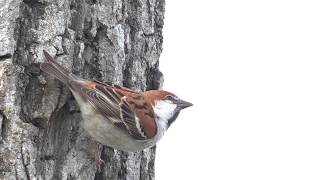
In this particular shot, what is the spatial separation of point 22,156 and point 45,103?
1.21ft

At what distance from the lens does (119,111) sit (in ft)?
13.6

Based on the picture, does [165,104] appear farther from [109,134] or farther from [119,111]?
[109,134]

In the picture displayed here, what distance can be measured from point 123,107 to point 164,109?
567 millimetres

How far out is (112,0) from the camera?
3871 millimetres

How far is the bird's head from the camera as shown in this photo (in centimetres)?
435

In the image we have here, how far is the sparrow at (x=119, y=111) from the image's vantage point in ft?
12.5

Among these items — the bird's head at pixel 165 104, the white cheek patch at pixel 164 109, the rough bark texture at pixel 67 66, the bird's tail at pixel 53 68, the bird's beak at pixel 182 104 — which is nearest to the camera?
the rough bark texture at pixel 67 66

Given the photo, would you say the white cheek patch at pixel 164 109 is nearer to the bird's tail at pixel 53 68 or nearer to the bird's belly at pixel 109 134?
the bird's belly at pixel 109 134

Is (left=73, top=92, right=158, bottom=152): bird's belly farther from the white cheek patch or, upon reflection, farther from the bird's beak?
the bird's beak

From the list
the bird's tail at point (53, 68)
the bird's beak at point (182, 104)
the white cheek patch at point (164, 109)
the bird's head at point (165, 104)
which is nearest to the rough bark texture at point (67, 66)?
the bird's tail at point (53, 68)

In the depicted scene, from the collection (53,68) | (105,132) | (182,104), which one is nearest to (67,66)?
(53,68)

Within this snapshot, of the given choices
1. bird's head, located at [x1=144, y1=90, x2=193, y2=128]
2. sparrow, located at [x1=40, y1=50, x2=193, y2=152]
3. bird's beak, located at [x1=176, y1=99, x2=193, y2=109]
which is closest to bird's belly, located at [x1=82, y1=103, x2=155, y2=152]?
sparrow, located at [x1=40, y1=50, x2=193, y2=152]

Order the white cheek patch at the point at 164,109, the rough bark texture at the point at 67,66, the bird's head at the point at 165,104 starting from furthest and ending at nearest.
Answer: the white cheek patch at the point at 164,109, the bird's head at the point at 165,104, the rough bark texture at the point at 67,66

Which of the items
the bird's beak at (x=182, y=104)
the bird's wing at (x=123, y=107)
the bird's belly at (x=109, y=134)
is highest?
the bird's beak at (x=182, y=104)
